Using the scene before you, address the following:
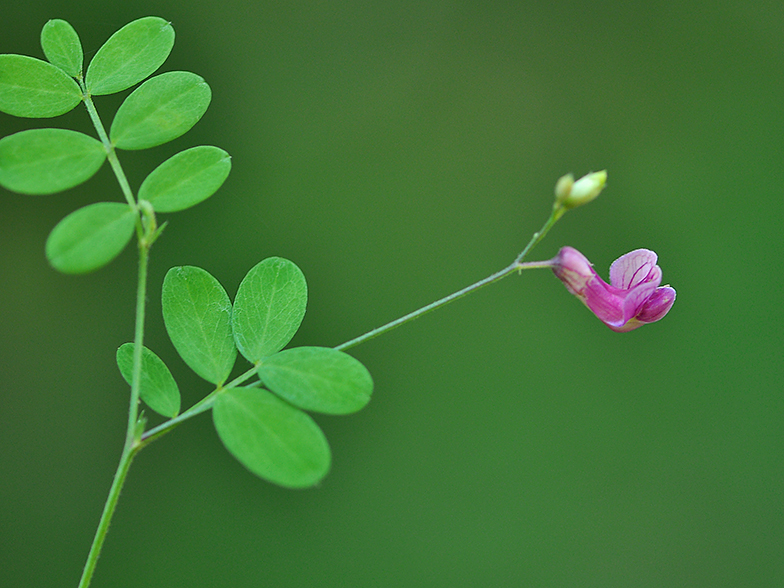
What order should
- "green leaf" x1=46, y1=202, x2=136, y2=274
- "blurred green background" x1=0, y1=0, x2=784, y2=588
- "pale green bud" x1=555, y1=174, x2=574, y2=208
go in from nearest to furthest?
"green leaf" x1=46, y1=202, x2=136, y2=274 < "pale green bud" x1=555, y1=174, x2=574, y2=208 < "blurred green background" x1=0, y1=0, x2=784, y2=588

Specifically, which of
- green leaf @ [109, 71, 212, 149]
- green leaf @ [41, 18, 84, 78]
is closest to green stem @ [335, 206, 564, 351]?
green leaf @ [109, 71, 212, 149]

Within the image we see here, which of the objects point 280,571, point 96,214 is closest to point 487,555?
point 280,571

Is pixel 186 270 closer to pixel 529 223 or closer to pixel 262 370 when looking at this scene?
pixel 262 370

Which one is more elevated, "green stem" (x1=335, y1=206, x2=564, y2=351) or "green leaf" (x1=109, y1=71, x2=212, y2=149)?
"green leaf" (x1=109, y1=71, x2=212, y2=149)

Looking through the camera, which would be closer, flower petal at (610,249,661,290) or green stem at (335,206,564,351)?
green stem at (335,206,564,351)

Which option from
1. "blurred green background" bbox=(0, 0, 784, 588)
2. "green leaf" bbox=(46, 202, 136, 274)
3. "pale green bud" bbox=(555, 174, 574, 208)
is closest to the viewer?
"green leaf" bbox=(46, 202, 136, 274)

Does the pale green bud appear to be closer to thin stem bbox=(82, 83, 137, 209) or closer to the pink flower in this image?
the pink flower
